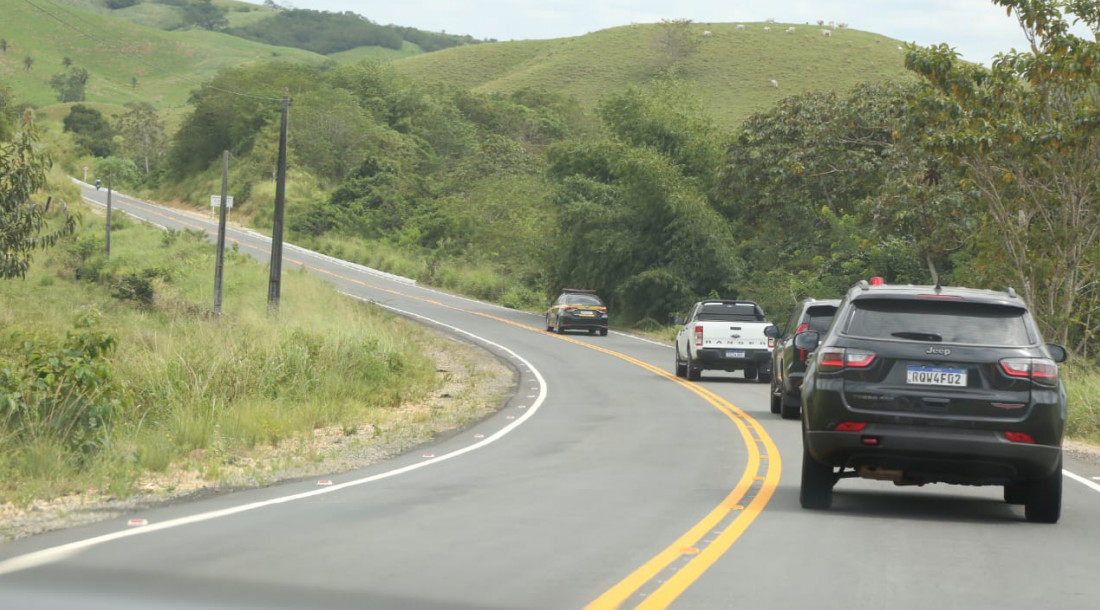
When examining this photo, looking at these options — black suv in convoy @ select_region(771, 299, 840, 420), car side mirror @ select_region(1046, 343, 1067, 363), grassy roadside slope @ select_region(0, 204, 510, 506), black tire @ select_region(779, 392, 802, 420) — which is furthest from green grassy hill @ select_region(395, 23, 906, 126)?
car side mirror @ select_region(1046, 343, 1067, 363)

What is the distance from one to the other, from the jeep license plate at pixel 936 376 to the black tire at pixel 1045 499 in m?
1.14

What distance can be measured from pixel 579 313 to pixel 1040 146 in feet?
79.0

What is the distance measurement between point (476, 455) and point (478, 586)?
834cm

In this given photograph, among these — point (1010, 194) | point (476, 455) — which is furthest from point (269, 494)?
point (1010, 194)

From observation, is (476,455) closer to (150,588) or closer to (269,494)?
(269,494)

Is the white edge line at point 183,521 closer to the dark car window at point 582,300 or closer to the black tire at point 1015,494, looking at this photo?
the black tire at point 1015,494

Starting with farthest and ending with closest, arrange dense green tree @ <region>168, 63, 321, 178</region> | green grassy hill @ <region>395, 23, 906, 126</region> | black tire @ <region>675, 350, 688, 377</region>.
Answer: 1. green grassy hill @ <region>395, 23, 906, 126</region>
2. dense green tree @ <region>168, 63, 321, 178</region>
3. black tire @ <region>675, 350, 688, 377</region>

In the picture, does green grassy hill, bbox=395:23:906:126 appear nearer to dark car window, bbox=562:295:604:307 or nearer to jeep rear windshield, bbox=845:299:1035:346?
dark car window, bbox=562:295:604:307

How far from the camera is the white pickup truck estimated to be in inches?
1184

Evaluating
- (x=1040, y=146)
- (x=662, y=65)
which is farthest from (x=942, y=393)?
(x=662, y=65)

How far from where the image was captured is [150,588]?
7.58m

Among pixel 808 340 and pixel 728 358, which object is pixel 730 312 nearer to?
pixel 728 358

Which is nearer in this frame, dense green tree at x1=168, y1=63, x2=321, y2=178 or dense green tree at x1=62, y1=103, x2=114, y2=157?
dense green tree at x1=168, y1=63, x2=321, y2=178

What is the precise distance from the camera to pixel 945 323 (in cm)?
1118
